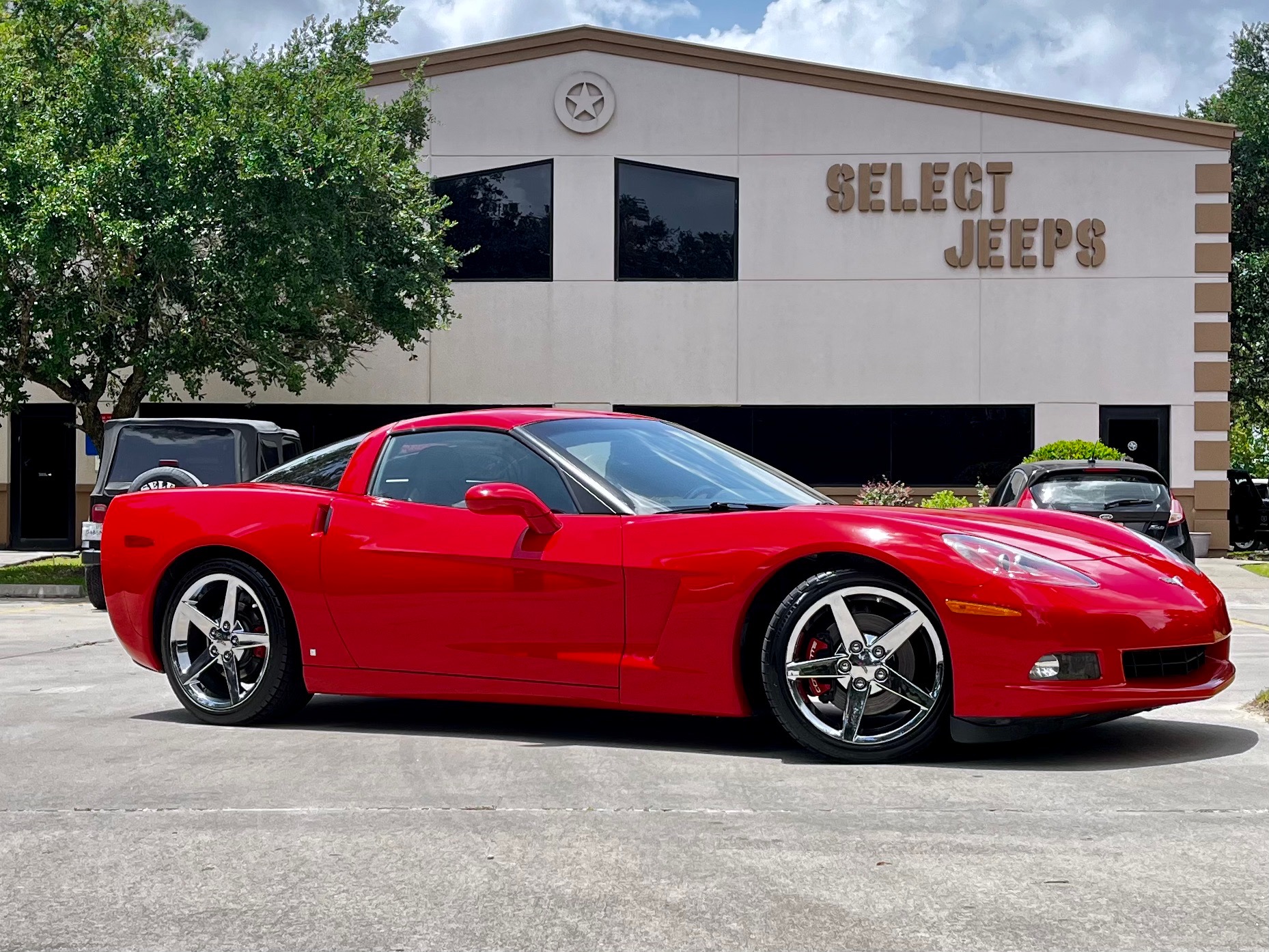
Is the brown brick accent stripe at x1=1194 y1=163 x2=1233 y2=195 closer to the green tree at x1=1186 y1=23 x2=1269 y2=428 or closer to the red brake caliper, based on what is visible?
the green tree at x1=1186 y1=23 x2=1269 y2=428

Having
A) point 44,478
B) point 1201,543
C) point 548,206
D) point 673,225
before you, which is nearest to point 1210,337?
point 1201,543

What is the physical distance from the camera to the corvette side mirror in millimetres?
5969

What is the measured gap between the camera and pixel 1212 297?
25.7 meters

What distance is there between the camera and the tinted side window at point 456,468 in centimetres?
637

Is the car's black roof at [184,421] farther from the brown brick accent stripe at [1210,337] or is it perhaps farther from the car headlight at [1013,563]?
the brown brick accent stripe at [1210,337]

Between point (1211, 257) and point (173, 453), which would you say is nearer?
point (173, 453)

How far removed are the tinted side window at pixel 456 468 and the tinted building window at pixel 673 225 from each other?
1976 centimetres

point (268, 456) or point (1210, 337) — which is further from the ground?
point (1210, 337)

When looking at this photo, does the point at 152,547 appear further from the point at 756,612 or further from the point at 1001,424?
the point at 1001,424

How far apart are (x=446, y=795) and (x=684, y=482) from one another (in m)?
1.79

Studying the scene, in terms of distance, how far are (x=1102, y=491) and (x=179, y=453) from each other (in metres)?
8.81

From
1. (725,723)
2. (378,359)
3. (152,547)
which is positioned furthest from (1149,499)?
(378,359)

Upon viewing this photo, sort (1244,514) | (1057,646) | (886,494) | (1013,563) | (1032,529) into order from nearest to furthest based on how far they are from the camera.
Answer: (1057,646) → (1013,563) → (1032,529) → (886,494) → (1244,514)

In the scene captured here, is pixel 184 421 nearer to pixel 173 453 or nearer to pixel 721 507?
pixel 173 453
